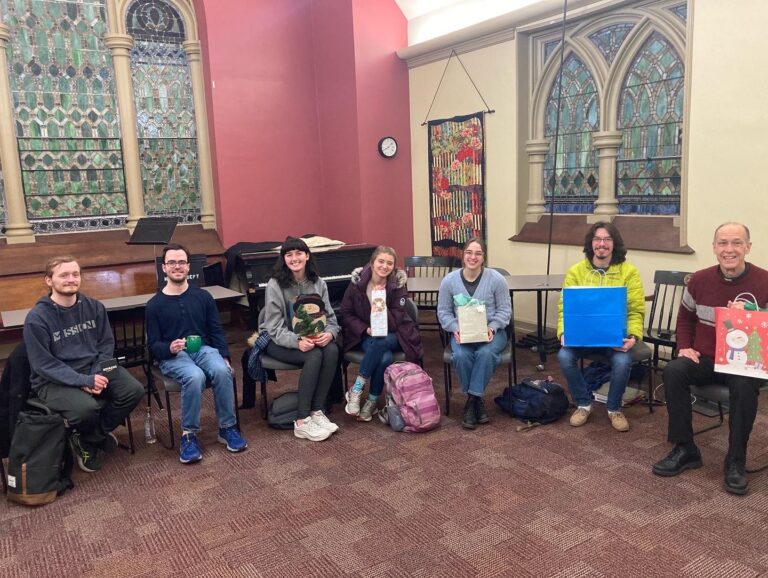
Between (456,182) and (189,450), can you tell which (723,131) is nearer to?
(456,182)

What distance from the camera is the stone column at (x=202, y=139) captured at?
6.91 metres

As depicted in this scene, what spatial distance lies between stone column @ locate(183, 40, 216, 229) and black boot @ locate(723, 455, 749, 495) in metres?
5.59

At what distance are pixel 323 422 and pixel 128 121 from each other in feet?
14.4

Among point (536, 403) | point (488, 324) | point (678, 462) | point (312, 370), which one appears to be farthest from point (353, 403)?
point (678, 462)

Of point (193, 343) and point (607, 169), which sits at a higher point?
point (607, 169)

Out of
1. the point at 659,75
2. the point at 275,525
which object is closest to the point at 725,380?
the point at 275,525

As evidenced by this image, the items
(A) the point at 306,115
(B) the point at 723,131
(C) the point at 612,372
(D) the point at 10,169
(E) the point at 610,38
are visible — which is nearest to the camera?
(C) the point at 612,372

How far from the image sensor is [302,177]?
727cm

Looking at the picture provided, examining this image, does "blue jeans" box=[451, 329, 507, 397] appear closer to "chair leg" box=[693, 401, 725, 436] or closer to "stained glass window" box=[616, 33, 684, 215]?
"chair leg" box=[693, 401, 725, 436]

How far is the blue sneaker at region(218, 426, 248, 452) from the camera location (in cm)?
368

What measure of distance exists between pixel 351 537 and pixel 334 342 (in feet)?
4.85

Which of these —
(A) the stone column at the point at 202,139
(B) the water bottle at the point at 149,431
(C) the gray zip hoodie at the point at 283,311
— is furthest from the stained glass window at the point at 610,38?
(B) the water bottle at the point at 149,431

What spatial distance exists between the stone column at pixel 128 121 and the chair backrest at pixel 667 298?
16.5 ft

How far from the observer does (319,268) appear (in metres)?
6.07
